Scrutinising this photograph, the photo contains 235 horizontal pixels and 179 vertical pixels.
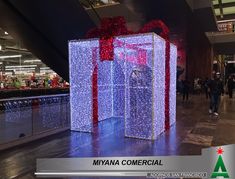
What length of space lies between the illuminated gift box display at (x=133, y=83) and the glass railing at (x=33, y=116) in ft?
2.66

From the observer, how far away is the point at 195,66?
22.9 m

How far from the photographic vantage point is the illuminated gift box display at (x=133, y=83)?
6367mm

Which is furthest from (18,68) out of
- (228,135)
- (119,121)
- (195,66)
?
(228,135)

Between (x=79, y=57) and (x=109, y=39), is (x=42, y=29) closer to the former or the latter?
(x=79, y=57)

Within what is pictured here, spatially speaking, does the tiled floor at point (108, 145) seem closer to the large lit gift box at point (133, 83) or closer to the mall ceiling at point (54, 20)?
the large lit gift box at point (133, 83)

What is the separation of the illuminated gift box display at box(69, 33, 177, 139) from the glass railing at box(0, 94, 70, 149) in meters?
0.81

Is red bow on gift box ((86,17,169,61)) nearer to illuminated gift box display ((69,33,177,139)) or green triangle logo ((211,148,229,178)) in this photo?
illuminated gift box display ((69,33,177,139))

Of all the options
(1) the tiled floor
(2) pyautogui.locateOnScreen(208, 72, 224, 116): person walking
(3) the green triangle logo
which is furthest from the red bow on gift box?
(3) the green triangle logo

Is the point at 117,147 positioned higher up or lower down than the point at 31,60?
lower down

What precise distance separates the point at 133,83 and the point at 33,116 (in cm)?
317

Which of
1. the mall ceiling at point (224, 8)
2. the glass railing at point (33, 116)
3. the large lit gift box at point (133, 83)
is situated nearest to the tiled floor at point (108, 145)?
the large lit gift box at point (133, 83)

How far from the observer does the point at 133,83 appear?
6.57 metres

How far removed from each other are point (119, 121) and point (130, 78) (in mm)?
2621

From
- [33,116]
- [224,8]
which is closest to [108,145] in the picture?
[33,116]
